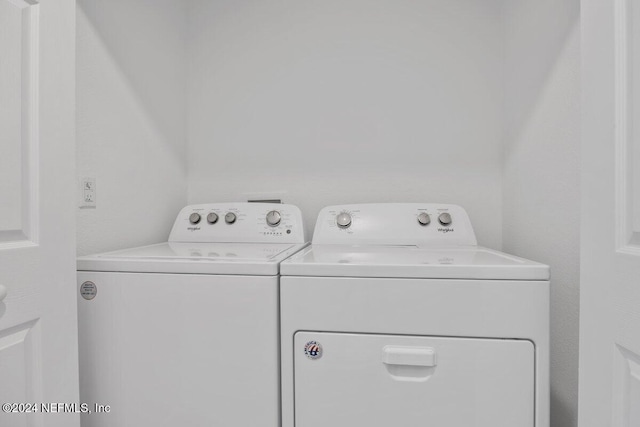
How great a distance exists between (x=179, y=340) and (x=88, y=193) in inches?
22.5

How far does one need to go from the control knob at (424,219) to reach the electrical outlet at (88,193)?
3.67 ft

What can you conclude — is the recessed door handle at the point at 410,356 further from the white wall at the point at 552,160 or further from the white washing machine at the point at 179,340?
the white wall at the point at 552,160

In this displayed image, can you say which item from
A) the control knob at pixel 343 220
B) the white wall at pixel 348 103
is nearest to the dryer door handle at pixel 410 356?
the control knob at pixel 343 220

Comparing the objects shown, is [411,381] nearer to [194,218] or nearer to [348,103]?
[194,218]

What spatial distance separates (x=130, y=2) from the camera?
1.34 metres

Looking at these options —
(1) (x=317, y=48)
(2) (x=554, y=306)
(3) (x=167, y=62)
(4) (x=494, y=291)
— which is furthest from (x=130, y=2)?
(2) (x=554, y=306)

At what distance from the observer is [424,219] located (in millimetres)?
1366

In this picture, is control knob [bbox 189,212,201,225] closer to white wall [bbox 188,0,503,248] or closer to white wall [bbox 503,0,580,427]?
white wall [bbox 188,0,503,248]

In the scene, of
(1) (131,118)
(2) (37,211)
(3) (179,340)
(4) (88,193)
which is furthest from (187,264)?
(1) (131,118)

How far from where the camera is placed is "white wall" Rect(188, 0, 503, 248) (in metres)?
1.56

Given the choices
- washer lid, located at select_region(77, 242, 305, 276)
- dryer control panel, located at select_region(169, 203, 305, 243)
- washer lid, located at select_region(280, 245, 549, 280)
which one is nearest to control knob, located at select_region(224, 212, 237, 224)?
dryer control panel, located at select_region(169, 203, 305, 243)

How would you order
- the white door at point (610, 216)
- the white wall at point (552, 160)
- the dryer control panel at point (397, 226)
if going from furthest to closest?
1. the dryer control panel at point (397, 226)
2. the white wall at point (552, 160)
3. the white door at point (610, 216)

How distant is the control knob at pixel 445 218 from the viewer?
1361 mm

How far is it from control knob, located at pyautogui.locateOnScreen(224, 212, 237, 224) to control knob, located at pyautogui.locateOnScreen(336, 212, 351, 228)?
41cm
